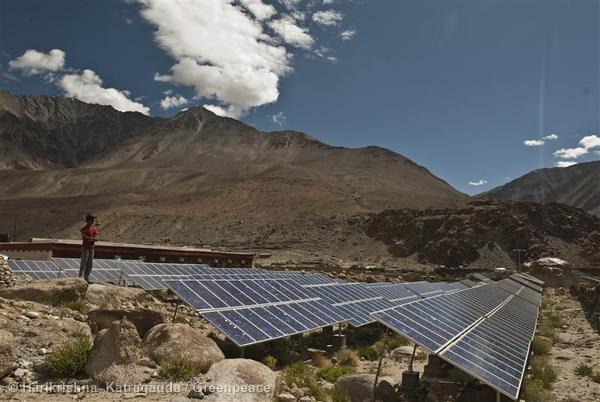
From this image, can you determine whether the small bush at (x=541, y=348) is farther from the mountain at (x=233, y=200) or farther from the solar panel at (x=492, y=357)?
the mountain at (x=233, y=200)

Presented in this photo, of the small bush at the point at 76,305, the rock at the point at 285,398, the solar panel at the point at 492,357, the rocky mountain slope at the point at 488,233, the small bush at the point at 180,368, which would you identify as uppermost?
the rocky mountain slope at the point at 488,233

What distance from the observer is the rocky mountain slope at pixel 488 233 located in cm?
7250

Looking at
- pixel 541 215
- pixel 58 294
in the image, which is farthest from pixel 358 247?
pixel 58 294

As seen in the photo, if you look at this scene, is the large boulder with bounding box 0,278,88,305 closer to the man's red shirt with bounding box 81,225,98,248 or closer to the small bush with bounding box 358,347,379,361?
the man's red shirt with bounding box 81,225,98,248

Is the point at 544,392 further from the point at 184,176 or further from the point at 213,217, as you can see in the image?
the point at 184,176

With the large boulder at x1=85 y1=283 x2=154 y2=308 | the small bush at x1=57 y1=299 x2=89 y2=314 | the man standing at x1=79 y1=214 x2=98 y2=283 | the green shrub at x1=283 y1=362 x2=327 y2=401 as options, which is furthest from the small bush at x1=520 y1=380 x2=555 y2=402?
the man standing at x1=79 y1=214 x2=98 y2=283

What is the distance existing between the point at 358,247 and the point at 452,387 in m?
71.3

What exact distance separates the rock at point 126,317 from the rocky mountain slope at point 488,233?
65087 mm

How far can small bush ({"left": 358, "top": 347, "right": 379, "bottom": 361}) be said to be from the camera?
14438mm

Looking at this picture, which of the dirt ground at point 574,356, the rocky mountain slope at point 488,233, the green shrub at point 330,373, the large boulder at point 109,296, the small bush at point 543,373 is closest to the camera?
the green shrub at point 330,373

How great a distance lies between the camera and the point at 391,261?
7262 cm

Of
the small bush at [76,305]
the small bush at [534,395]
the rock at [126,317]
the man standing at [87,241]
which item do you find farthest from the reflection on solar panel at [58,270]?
the small bush at [534,395]

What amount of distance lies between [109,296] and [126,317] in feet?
12.5

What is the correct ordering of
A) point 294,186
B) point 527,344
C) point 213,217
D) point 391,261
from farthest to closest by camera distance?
1. point 294,186
2. point 213,217
3. point 391,261
4. point 527,344
